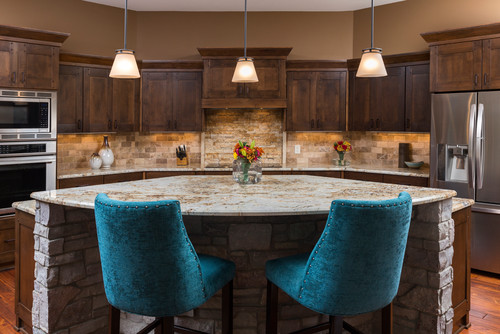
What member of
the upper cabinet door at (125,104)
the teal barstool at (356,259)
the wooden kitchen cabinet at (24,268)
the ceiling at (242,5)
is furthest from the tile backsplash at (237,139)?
the teal barstool at (356,259)

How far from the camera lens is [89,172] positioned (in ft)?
16.9

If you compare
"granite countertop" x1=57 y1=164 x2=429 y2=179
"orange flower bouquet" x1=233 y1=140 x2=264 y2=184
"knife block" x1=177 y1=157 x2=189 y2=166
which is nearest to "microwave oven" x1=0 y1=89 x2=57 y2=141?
"granite countertop" x1=57 y1=164 x2=429 y2=179

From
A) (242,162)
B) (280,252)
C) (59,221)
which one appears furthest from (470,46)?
(59,221)

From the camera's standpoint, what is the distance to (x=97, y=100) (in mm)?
5422

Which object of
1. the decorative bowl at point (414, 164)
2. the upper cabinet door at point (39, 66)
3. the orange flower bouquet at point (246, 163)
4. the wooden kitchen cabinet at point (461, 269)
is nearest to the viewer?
the wooden kitchen cabinet at point (461, 269)

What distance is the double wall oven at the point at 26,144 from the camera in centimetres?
443

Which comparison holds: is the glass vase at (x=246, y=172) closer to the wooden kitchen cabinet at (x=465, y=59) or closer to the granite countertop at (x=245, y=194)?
the granite countertop at (x=245, y=194)

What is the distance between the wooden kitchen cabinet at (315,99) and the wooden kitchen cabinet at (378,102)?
0.53ft

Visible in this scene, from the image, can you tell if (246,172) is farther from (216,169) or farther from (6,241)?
(6,241)

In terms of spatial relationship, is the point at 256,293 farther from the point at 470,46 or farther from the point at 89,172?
the point at 470,46

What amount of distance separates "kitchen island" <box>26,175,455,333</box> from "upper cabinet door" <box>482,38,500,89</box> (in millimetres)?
2102

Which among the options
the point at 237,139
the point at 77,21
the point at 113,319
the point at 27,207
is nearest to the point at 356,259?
the point at 113,319

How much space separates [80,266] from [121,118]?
3205 millimetres

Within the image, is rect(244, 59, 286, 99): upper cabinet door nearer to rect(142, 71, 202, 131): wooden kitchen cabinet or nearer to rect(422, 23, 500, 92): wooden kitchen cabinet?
rect(142, 71, 202, 131): wooden kitchen cabinet
